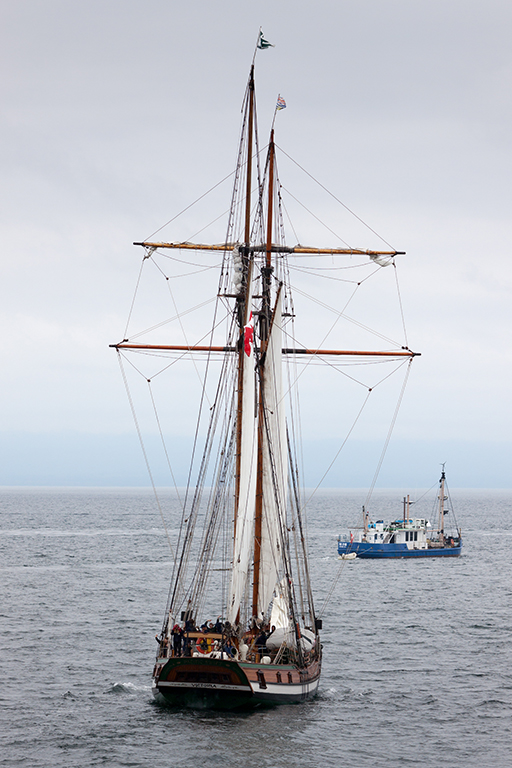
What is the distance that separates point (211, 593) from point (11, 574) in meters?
25.1

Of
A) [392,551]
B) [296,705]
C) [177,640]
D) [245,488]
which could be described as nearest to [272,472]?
[245,488]

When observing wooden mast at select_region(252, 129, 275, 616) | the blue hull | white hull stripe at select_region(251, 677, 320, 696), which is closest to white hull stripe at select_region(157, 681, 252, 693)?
white hull stripe at select_region(251, 677, 320, 696)

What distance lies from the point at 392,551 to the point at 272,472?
7650 cm

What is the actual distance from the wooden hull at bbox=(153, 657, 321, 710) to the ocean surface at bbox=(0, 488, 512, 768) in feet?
2.33

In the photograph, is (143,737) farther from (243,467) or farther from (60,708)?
(243,467)

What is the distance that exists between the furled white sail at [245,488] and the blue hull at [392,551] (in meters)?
72.4

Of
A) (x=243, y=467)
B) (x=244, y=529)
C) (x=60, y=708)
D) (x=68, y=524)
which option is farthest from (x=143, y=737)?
(x=68, y=524)

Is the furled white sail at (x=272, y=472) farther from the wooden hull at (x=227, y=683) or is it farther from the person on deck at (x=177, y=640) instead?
the person on deck at (x=177, y=640)

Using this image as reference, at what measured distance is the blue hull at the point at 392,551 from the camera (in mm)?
113312

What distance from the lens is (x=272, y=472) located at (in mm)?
43344

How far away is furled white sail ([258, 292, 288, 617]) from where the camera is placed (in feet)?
142

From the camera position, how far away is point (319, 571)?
96.8 m

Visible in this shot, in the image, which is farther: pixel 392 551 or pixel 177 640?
pixel 392 551

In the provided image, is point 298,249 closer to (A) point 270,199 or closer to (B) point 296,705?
(A) point 270,199
